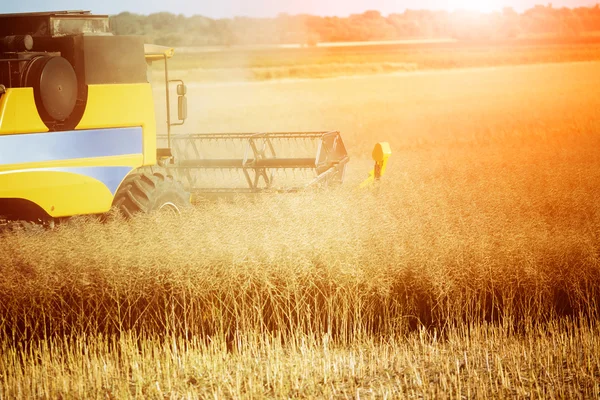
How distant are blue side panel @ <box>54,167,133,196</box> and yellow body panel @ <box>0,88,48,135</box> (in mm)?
479

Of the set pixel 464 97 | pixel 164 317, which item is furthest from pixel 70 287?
pixel 464 97

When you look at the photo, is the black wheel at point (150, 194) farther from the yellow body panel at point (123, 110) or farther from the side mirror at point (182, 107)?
the side mirror at point (182, 107)

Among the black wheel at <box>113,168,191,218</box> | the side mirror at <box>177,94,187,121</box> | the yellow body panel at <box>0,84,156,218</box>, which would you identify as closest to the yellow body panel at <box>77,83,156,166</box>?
the yellow body panel at <box>0,84,156,218</box>

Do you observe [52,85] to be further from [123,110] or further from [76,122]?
[123,110]

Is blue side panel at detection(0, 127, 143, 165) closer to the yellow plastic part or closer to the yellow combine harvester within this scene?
the yellow combine harvester

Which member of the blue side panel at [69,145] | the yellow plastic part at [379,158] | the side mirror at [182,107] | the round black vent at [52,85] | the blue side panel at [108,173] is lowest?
the yellow plastic part at [379,158]

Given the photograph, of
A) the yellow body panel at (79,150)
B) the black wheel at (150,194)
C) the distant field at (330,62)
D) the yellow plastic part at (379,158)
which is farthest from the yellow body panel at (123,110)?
the distant field at (330,62)

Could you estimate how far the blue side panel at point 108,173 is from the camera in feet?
23.7

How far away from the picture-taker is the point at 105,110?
298 inches

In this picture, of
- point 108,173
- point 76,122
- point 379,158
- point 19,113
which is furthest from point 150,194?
point 379,158

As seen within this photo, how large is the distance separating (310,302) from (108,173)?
216 cm

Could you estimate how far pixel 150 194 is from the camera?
7.84m

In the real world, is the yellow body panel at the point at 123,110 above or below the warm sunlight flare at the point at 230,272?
above

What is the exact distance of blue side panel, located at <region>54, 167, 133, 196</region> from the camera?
7219mm
